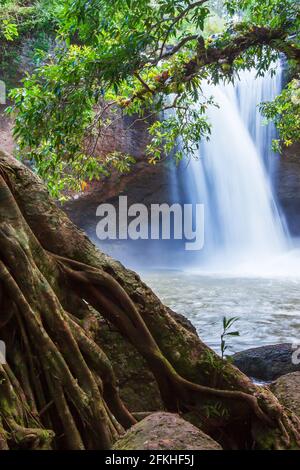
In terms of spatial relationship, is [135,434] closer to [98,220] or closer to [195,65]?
[195,65]

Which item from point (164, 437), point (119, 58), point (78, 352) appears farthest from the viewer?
point (119, 58)

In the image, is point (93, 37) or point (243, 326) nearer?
point (93, 37)

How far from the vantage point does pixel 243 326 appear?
29.2ft

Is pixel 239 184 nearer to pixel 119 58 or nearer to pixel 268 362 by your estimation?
pixel 268 362

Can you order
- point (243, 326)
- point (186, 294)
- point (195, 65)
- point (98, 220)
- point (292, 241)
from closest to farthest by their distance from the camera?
point (195, 65) → point (243, 326) → point (186, 294) → point (98, 220) → point (292, 241)

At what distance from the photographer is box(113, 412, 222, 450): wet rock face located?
2.02 metres

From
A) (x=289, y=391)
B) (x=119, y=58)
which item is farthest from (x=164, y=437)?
(x=119, y=58)

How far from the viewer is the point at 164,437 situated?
6.72 ft

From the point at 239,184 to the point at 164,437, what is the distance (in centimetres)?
1815

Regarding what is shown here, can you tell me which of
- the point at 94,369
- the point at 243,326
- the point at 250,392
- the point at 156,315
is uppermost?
the point at 156,315

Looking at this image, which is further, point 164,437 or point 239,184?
point 239,184

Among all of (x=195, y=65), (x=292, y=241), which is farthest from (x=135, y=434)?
(x=292, y=241)

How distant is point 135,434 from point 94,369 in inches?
22.8

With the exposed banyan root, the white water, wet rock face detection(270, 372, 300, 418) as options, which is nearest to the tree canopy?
the exposed banyan root
